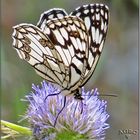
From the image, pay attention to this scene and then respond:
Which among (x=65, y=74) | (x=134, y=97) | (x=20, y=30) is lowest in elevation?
(x=134, y=97)

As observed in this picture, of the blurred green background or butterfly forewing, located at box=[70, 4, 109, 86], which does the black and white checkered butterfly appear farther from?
the blurred green background

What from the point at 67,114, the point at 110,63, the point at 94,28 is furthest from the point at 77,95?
the point at 110,63

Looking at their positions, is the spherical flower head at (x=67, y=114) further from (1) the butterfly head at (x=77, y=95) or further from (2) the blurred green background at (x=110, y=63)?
(2) the blurred green background at (x=110, y=63)

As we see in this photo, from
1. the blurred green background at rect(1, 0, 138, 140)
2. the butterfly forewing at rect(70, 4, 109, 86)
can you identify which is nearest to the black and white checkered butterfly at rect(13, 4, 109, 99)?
the butterfly forewing at rect(70, 4, 109, 86)

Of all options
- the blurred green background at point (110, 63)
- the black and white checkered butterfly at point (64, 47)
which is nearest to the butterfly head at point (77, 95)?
the black and white checkered butterfly at point (64, 47)

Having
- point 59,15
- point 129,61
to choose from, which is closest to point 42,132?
point 59,15

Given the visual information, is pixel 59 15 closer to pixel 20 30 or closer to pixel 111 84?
pixel 20 30
